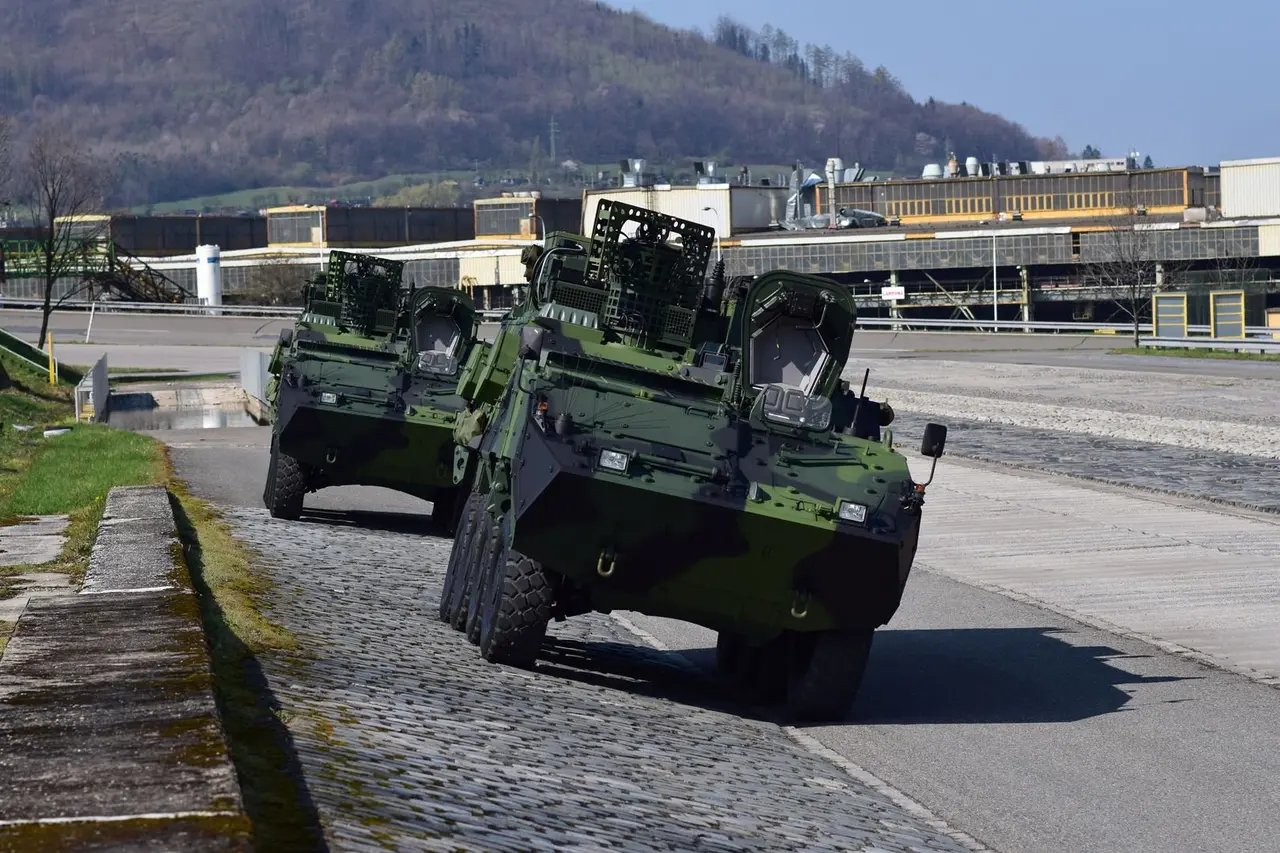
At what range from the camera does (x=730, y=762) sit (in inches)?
436

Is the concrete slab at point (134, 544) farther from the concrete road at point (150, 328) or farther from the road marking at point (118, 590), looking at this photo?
the concrete road at point (150, 328)

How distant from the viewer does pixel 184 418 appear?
162 feet

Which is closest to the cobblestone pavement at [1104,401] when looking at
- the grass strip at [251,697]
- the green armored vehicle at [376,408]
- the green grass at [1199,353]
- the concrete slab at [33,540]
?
the green grass at [1199,353]

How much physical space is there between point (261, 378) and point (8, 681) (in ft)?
142

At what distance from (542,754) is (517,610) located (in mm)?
2860

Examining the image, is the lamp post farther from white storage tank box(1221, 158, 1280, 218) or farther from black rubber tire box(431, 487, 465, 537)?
black rubber tire box(431, 487, 465, 537)

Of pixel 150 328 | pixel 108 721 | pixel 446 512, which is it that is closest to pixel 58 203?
pixel 150 328

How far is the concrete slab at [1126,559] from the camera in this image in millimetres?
16109

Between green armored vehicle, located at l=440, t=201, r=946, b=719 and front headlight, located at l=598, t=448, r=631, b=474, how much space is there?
0.02 metres

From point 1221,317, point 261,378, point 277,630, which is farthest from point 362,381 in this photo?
point 1221,317

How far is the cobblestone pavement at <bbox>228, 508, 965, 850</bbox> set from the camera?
8.16 meters

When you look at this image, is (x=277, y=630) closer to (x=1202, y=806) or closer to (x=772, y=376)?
(x=772, y=376)

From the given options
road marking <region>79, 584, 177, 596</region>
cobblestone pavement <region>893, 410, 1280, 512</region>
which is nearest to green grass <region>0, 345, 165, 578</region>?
road marking <region>79, 584, 177, 596</region>

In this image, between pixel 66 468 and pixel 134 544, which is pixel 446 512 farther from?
pixel 134 544
